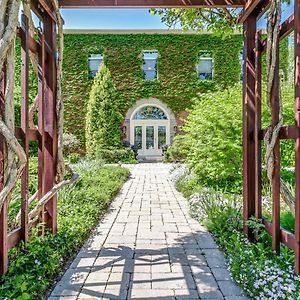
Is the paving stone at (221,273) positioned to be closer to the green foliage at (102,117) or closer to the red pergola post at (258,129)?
the red pergola post at (258,129)

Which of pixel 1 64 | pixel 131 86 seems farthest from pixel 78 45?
pixel 1 64

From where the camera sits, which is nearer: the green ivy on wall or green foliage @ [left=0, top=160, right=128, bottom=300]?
green foliage @ [left=0, top=160, right=128, bottom=300]

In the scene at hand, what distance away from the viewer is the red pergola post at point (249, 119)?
355cm

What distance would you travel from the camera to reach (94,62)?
62.3 feet

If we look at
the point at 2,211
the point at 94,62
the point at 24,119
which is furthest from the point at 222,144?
the point at 94,62

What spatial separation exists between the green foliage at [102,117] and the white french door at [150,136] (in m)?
2.42

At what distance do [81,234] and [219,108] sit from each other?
4645 mm

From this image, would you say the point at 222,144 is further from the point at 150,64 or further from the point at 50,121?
the point at 150,64

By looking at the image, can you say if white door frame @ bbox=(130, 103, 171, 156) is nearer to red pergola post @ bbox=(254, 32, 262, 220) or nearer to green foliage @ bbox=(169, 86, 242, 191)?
green foliage @ bbox=(169, 86, 242, 191)

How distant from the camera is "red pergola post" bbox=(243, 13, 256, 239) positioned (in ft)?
11.7

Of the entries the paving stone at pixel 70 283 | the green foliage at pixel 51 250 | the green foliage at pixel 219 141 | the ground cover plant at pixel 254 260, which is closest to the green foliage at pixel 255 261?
the ground cover plant at pixel 254 260

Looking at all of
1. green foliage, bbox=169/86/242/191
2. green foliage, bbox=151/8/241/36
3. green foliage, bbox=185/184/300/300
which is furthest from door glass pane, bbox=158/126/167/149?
green foliage, bbox=185/184/300/300

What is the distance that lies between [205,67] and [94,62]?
5.88 metres

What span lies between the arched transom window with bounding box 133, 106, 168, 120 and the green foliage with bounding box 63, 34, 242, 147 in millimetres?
621
